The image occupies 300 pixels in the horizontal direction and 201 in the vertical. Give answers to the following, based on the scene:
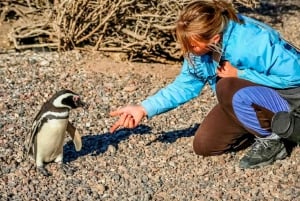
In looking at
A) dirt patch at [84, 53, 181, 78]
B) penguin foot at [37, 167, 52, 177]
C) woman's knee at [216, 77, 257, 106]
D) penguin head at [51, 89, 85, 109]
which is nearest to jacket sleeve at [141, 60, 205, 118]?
woman's knee at [216, 77, 257, 106]

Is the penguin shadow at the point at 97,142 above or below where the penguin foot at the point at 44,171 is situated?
below

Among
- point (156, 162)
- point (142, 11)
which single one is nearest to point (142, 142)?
point (156, 162)

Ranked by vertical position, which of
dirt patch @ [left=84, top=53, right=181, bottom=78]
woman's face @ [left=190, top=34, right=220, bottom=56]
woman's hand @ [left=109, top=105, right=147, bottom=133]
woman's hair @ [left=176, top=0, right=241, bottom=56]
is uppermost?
woman's hair @ [left=176, top=0, right=241, bottom=56]

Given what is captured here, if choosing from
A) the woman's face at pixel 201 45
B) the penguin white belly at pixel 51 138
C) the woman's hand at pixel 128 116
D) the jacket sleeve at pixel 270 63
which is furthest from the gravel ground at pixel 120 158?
the woman's face at pixel 201 45

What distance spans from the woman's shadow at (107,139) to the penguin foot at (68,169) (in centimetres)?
9

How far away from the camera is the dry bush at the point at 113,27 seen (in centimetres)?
591

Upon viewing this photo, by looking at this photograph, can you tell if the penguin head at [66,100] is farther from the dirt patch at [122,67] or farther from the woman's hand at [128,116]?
the dirt patch at [122,67]

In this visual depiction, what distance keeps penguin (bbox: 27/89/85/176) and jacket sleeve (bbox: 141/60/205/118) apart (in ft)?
1.28

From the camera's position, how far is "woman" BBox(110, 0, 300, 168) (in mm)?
3719

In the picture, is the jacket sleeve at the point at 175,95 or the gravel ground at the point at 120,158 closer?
the gravel ground at the point at 120,158

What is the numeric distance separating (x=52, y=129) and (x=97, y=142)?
565mm

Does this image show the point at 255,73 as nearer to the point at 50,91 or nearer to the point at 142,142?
the point at 142,142

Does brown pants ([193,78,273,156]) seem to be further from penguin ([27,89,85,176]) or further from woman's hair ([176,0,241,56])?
penguin ([27,89,85,176])

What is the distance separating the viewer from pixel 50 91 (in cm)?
536
